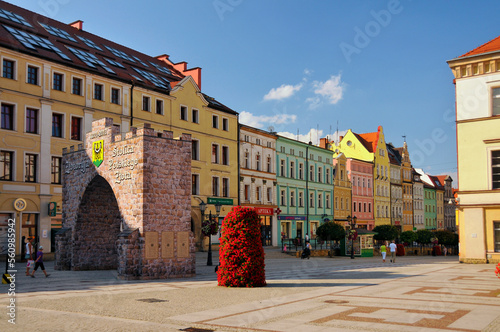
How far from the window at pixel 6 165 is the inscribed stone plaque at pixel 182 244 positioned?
14.4 m

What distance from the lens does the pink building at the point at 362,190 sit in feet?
234

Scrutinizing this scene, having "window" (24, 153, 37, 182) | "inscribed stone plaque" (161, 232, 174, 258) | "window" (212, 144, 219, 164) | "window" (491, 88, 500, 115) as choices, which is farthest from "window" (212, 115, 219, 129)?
"inscribed stone plaque" (161, 232, 174, 258)

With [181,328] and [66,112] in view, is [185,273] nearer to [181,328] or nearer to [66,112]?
[181,328]

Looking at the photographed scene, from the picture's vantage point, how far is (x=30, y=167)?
32906mm

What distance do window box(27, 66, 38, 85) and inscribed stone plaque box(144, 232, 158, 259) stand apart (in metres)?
16.6

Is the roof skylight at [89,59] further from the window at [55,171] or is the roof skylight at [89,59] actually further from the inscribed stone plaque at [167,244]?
the inscribed stone plaque at [167,244]

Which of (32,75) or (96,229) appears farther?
(32,75)

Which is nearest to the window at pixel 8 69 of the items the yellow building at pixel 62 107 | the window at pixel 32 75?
the yellow building at pixel 62 107

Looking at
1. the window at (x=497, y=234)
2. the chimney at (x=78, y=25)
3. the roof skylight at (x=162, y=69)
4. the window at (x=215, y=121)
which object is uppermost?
the chimney at (x=78, y=25)

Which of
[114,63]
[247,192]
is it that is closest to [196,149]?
[247,192]

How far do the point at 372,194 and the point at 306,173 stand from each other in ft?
64.0

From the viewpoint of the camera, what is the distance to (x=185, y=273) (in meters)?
23.4

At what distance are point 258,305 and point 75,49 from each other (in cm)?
3068

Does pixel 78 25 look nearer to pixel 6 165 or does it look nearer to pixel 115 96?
pixel 115 96
